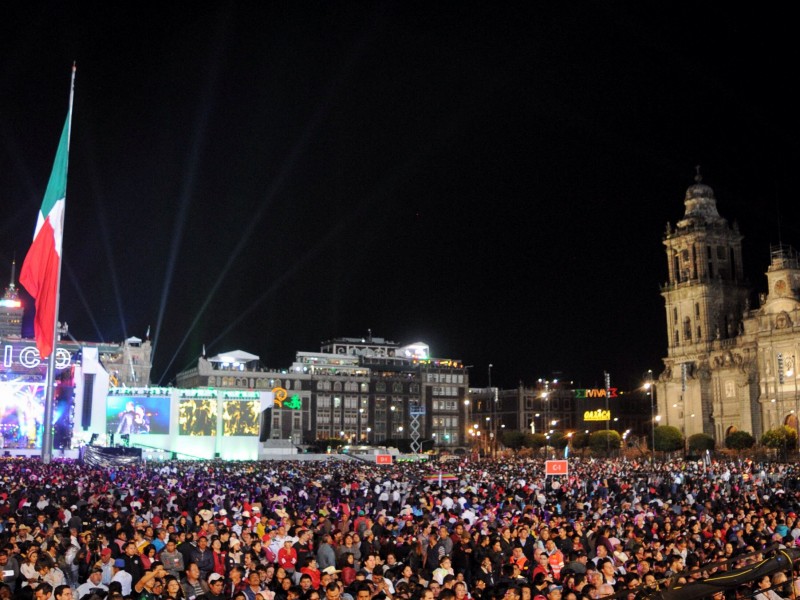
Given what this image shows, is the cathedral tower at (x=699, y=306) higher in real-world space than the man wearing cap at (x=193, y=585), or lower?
higher

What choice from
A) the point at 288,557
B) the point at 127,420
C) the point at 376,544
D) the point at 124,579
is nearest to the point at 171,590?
the point at 124,579

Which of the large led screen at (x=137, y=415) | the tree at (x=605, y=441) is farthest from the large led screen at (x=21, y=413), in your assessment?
the tree at (x=605, y=441)

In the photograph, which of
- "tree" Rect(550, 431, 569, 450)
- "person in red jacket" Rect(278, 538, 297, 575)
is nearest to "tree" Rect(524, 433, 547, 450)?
"tree" Rect(550, 431, 569, 450)

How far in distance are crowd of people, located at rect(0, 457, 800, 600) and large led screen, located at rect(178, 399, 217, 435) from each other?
165 feet

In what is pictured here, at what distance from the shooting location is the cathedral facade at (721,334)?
272 feet

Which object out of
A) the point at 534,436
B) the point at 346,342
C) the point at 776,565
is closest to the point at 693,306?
the point at 534,436

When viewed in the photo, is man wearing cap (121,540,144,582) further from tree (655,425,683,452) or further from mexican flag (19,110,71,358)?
tree (655,425,683,452)

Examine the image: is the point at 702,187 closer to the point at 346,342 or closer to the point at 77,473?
the point at 346,342

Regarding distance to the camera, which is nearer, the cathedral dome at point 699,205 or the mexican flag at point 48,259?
the mexican flag at point 48,259

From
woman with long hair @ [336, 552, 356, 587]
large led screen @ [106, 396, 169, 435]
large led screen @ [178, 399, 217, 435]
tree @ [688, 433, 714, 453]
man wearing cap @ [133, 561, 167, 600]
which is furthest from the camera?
tree @ [688, 433, 714, 453]

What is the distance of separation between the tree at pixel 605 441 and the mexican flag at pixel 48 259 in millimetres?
64115

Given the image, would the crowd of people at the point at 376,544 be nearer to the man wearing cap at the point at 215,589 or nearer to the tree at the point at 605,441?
the man wearing cap at the point at 215,589

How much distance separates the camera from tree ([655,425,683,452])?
86.3 meters

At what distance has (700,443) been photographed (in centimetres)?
8425
